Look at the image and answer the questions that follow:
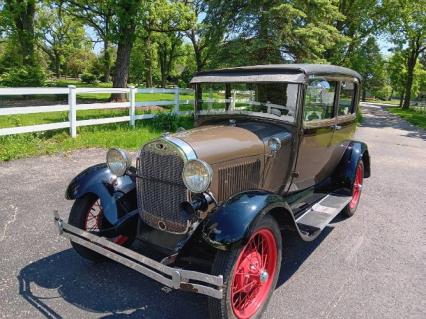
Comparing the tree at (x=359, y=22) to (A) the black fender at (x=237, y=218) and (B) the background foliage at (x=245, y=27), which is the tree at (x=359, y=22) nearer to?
(B) the background foliage at (x=245, y=27)

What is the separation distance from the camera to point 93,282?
3.43 meters

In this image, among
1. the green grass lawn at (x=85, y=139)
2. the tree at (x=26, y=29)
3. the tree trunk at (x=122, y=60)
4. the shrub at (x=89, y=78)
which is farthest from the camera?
the shrub at (x=89, y=78)

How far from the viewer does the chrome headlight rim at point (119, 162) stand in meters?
3.57

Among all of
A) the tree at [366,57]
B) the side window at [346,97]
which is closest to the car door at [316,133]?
the side window at [346,97]

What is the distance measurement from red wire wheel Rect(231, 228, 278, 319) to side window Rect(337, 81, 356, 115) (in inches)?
98.9

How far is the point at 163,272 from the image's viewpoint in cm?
261

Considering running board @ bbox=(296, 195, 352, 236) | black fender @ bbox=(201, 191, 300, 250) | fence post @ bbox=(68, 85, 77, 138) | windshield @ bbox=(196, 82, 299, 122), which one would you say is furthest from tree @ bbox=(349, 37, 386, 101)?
black fender @ bbox=(201, 191, 300, 250)

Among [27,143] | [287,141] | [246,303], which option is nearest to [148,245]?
[246,303]

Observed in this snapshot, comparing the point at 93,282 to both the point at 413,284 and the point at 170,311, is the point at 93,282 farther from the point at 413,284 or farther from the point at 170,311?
the point at 413,284

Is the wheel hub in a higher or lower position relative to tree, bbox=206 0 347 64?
lower

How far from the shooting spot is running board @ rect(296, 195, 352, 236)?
379 cm

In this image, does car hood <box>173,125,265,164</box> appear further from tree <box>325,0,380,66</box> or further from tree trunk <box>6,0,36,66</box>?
tree <box>325,0,380,66</box>

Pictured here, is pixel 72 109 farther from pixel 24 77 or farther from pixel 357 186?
pixel 24 77

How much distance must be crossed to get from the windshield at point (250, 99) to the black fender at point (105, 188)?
4.70ft
